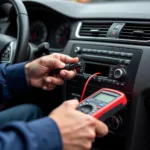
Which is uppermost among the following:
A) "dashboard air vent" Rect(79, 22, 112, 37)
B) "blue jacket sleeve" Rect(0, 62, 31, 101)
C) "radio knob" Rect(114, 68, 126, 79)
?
"dashboard air vent" Rect(79, 22, 112, 37)

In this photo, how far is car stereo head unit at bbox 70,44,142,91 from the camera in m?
1.24

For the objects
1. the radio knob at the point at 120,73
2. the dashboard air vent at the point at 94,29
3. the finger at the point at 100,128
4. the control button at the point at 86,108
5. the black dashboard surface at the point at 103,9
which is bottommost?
the finger at the point at 100,128

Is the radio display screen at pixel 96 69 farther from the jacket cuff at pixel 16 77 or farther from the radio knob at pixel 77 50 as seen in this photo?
the jacket cuff at pixel 16 77

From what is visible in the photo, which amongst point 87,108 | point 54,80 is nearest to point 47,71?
point 54,80

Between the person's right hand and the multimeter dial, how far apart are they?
7cm

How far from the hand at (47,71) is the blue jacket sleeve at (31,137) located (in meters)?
0.47

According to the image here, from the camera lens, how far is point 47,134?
0.76m

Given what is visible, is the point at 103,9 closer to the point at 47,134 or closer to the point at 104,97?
the point at 104,97

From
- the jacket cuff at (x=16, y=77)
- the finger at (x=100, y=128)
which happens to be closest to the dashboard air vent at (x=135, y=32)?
the jacket cuff at (x=16, y=77)

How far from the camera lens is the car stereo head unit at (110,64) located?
4.05 feet

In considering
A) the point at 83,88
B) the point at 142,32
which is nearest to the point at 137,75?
the point at 142,32

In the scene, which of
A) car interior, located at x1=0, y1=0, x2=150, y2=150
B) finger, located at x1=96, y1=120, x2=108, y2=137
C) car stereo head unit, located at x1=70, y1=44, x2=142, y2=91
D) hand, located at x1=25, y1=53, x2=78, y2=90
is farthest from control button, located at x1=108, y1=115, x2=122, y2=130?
finger, located at x1=96, y1=120, x2=108, y2=137

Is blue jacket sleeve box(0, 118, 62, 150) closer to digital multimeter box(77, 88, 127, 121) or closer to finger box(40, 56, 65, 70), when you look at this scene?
digital multimeter box(77, 88, 127, 121)

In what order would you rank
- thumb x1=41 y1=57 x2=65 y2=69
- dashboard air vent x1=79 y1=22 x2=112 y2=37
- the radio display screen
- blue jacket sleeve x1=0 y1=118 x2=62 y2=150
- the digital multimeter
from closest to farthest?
blue jacket sleeve x1=0 y1=118 x2=62 y2=150
the digital multimeter
thumb x1=41 y1=57 x2=65 y2=69
the radio display screen
dashboard air vent x1=79 y1=22 x2=112 y2=37
